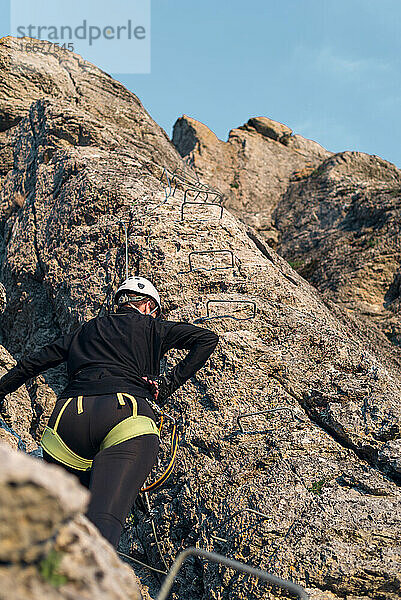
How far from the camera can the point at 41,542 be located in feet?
4.95

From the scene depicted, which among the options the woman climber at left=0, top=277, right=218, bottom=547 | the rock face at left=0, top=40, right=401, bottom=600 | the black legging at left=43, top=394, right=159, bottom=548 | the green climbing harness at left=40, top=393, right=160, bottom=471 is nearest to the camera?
the black legging at left=43, top=394, right=159, bottom=548

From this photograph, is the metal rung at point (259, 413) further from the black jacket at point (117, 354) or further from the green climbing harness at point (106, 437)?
the green climbing harness at point (106, 437)

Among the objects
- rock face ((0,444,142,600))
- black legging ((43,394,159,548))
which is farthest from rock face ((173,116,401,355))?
rock face ((0,444,142,600))

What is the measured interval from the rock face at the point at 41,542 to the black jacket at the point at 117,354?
2.52 m

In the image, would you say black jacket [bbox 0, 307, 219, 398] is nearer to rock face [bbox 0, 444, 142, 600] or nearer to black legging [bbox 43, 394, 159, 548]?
black legging [bbox 43, 394, 159, 548]

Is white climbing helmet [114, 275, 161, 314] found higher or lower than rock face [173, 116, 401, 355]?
lower

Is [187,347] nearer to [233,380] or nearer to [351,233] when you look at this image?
[233,380]

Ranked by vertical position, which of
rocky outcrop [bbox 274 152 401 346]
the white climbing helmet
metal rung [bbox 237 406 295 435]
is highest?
rocky outcrop [bbox 274 152 401 346]

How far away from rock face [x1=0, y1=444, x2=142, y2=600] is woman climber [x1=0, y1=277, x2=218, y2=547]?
1.75 meters

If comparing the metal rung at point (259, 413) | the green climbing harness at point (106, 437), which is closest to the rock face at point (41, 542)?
the green climbing harness at point (106, 437)

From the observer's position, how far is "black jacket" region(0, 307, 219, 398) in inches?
168

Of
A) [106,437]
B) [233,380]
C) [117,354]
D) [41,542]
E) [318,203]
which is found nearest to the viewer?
[41,542]

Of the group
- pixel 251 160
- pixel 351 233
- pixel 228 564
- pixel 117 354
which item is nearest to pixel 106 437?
pixel 117 354

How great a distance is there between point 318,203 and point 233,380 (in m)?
15.3
